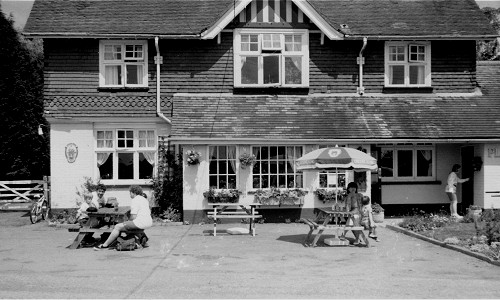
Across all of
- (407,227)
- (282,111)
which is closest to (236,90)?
(282,111)

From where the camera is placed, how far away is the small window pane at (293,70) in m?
22.0

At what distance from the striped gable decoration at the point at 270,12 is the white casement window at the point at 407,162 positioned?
5.64 m

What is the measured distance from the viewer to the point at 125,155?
70.3ft

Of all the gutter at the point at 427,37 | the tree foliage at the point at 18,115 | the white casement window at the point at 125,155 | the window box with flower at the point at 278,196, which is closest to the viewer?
the window box with flower at the point at 278,196

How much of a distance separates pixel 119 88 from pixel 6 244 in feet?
25.3

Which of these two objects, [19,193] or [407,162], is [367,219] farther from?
[19,193]

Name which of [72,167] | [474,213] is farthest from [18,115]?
[474,213]

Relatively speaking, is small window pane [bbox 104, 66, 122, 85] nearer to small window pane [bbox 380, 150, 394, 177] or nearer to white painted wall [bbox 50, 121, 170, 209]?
white painted wall [bbox 50, 121, 170, 209]

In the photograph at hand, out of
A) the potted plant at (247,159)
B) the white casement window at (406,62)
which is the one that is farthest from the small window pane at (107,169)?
the white casement window at (406,62)

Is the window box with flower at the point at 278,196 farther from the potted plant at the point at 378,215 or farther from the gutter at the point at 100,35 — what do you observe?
the gutter at the point at 100,35

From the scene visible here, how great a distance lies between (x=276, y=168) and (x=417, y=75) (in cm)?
661

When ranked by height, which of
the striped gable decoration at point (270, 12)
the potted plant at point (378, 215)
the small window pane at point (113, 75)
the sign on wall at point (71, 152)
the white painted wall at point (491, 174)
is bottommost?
the potted plant at point (378, 215)

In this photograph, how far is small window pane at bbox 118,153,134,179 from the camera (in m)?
21.4

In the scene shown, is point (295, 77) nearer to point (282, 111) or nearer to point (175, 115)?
point (282, 111)
